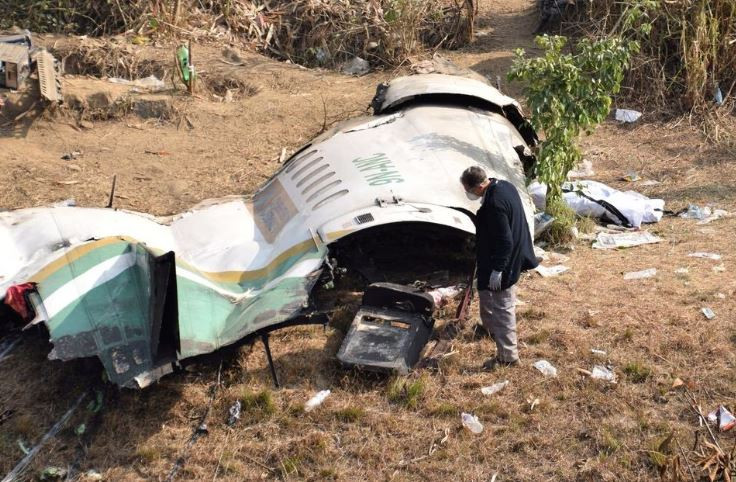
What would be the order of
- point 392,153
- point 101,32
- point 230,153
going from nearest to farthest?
point 392,153 → point 230,153 → point 101,32

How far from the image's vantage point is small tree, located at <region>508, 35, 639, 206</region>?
8086 millimetres

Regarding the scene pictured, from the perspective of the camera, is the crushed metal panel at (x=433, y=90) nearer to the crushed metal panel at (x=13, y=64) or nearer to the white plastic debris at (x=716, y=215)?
the white plastic debris at (x=716, y=215)

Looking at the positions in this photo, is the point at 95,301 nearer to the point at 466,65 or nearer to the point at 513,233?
the point at 513,233

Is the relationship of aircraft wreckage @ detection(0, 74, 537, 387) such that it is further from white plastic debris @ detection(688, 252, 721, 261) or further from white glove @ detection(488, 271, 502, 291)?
white plastic debris @ detection(688, 252, 721, 261)

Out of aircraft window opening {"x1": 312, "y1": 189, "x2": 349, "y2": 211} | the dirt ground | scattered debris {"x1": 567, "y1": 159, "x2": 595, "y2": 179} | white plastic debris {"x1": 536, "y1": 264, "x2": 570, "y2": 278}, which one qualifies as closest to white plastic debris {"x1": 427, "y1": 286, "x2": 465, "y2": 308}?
the dirt ground

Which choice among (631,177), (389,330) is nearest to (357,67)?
(631,177)

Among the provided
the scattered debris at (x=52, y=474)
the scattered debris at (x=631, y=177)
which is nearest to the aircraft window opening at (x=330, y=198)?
the scattered debris at (x=52, y=474)

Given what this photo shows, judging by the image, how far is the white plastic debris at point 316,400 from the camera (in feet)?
19.1

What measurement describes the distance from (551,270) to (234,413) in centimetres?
330

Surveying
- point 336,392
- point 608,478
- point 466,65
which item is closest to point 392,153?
point 336,392

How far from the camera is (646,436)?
17.6 feet

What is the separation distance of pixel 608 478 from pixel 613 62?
450 centimetres

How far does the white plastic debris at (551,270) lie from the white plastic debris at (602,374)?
1.52 m

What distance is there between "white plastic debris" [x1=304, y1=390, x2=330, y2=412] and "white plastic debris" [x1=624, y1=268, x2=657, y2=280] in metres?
3.03
